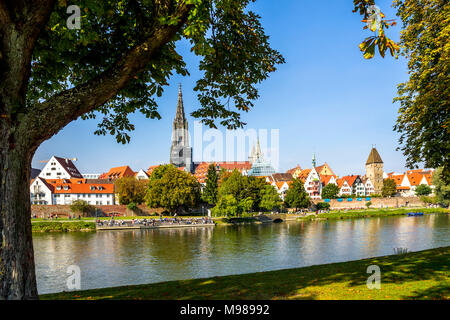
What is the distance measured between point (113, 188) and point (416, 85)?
227 feet

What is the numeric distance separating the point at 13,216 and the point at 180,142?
406 ft

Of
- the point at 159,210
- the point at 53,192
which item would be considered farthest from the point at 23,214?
the point at 53,192

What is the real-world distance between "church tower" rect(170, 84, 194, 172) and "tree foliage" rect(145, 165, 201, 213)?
2345 inches

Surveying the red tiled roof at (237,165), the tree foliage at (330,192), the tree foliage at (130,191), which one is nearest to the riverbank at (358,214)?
the tree foliage at (330,192)

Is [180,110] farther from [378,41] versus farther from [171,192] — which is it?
[378,41]

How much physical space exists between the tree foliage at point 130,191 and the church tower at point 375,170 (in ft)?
282

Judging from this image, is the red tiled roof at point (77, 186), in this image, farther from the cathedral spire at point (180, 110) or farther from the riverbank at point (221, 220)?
the cathedral spire at point (180, 110)

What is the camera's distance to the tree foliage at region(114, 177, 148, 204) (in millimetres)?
67438

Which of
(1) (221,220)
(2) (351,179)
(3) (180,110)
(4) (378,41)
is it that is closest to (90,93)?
(4) (378,41)

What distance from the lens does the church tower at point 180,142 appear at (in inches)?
4951

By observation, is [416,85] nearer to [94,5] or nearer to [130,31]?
[130,31]

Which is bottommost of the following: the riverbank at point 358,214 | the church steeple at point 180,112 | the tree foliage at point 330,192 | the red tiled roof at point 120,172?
the riverbank at point 358,214

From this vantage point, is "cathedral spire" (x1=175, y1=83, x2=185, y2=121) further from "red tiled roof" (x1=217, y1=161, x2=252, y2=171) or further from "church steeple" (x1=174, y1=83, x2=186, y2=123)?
"red tiled roof" (x1=217, y1=161, x2=252, y2=171)

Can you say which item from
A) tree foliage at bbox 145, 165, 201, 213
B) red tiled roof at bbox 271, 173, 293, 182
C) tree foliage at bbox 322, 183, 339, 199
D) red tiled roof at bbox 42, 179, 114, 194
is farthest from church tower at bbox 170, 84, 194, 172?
tree foliage at bbox 145, 165, 201, 213
